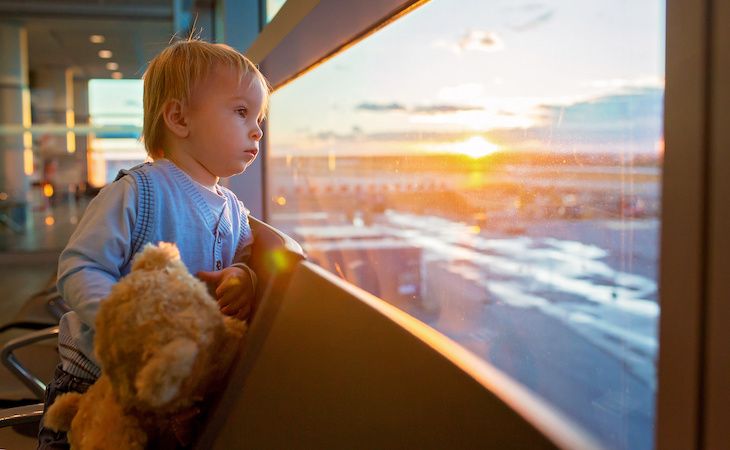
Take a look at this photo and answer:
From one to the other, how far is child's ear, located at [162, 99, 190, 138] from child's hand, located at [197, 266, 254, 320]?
0.37m

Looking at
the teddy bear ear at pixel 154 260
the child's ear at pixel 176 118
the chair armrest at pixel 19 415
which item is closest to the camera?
the teddy bear ear at pixel 154 260

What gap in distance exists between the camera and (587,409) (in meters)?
1.58

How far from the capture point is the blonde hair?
1.29m

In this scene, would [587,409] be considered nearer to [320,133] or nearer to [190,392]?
[190,392]

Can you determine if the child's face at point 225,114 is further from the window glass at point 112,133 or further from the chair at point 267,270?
the window glass at point 112,133

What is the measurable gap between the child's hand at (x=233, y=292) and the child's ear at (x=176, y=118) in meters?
0.37

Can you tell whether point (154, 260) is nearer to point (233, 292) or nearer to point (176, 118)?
point (233, 292)

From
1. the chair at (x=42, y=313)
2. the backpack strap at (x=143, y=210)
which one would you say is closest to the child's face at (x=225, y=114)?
the backpack strap at (x=143, y=210)

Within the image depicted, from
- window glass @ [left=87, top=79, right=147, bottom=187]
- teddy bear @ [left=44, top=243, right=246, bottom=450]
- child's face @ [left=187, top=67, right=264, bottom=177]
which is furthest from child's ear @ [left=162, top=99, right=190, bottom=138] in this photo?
window glass @ [left=87, top=79, right=147, bottom=187]

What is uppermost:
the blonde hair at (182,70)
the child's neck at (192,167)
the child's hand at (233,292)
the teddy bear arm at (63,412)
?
the blonde hair at (182,70)

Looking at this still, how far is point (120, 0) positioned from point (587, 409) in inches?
348

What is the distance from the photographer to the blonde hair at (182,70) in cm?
129

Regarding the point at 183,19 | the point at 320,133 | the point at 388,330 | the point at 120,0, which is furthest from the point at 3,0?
the point at 388,330

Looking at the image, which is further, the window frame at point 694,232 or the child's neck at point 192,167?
the child's neck at point 192,167
